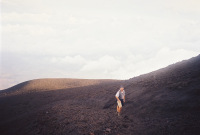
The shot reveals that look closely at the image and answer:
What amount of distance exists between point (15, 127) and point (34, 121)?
5.34 feet

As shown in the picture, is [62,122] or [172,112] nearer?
[172,112]

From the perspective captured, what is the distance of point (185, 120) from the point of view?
6750mm

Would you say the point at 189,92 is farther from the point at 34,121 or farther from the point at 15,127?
the point at 15,127

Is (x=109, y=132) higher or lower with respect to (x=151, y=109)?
lower

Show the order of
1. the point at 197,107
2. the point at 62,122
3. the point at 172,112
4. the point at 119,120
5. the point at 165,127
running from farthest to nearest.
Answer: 1. the point at 62,122
2. the point at 119,120
3. the point at 172,112
4. the point at 197,107
5. the point at 165,127

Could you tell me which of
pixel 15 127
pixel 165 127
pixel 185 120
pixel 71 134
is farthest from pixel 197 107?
pixel 15 127

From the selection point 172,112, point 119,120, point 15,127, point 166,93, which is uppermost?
point 166,93

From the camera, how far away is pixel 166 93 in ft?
32.4

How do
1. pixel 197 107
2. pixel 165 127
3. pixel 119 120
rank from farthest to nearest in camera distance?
pixel 119 120
pixel 197 107
pixel 165 127

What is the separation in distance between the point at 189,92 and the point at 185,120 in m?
2.77

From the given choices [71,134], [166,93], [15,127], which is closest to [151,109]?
[166,93]

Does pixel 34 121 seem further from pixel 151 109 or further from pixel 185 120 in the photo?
pixel 185 120

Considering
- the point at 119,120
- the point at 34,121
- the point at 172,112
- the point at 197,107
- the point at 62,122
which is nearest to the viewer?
the point at 197,107

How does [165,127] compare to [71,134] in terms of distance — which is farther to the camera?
[71,134]
